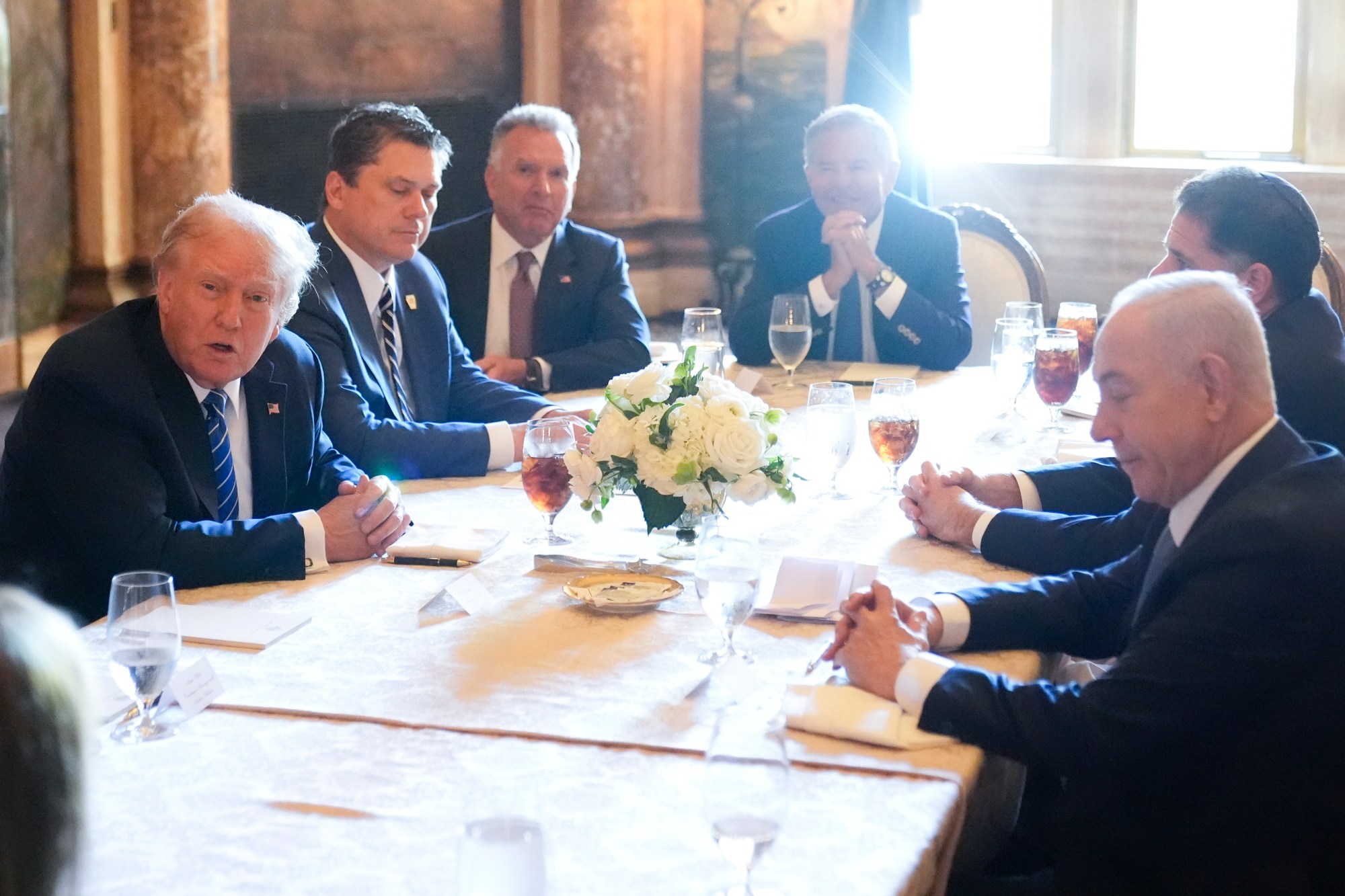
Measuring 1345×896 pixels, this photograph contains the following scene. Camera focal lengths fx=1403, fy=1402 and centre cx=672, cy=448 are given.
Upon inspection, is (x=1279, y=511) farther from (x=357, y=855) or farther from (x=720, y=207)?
(x=720, y=207)

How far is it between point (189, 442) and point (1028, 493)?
1.39 m

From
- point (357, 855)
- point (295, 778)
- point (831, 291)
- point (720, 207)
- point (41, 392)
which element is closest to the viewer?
point (357, 855)

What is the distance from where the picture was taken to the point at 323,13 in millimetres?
5668

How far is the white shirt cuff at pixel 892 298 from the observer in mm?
3770

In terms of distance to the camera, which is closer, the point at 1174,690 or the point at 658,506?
the point at 1174,690

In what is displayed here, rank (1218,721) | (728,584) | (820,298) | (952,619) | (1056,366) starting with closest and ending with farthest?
(1218,721)
(728,584)
(952,619)
(1056,366)
(820,298)

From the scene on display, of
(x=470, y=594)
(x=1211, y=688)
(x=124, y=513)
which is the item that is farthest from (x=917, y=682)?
(x=124, y=513)

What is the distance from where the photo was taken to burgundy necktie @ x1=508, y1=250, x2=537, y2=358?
3.86 metres

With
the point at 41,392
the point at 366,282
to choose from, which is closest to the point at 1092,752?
the point at 41,392

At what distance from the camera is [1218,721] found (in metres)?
1.54

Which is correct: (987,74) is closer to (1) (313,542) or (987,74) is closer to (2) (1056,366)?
(2) (1056,366)

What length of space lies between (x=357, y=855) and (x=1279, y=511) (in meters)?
1.02

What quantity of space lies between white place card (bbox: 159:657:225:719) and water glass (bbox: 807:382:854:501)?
1138 millimetres

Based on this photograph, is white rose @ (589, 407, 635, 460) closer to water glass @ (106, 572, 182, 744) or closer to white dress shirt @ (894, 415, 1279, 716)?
white dress shirt @ (894, 415, 1279, 716)
